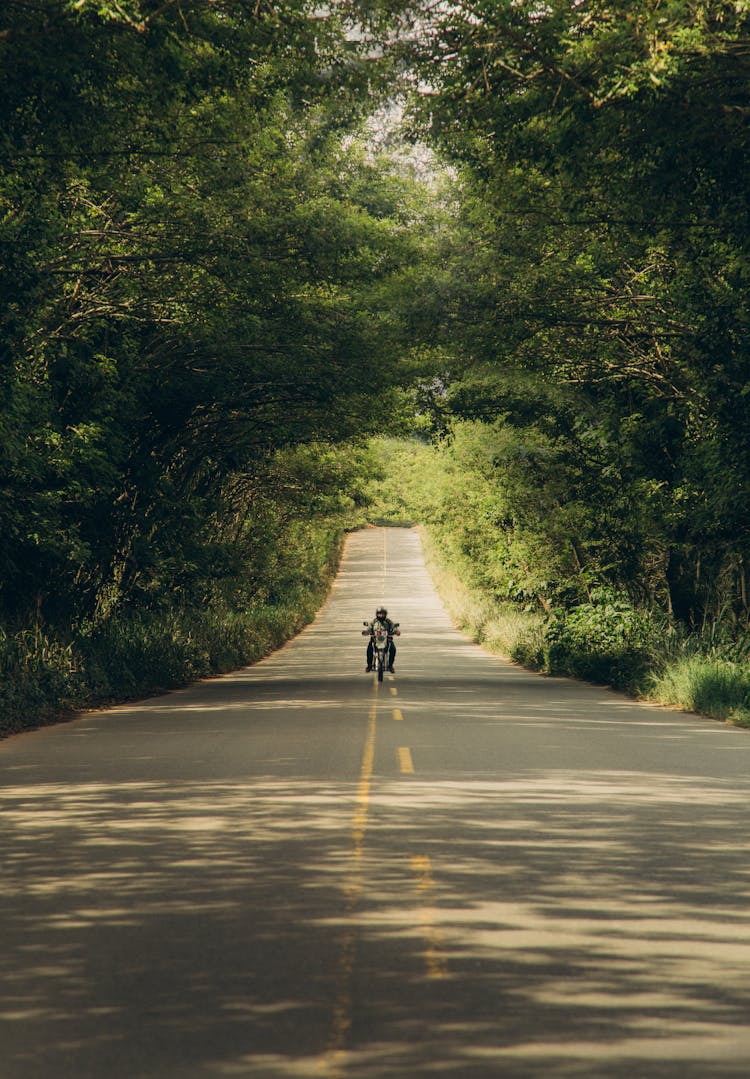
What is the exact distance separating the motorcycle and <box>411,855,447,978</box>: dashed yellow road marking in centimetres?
2145

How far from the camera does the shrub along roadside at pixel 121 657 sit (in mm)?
20828

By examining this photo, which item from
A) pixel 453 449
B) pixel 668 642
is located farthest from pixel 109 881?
pixel 453 449

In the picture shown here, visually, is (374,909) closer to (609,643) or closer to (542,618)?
(609,643)

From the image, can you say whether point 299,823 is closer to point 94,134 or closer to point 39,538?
point 94,134

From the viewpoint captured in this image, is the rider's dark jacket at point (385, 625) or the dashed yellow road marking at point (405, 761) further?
the rider's dark jacket at point (385, 625)

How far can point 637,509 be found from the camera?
29469mm

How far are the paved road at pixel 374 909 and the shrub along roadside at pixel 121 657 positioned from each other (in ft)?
13.7

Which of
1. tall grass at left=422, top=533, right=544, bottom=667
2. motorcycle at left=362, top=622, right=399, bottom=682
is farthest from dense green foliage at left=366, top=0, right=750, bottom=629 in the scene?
motorcycle at left=362, top=622, right=399, bottom=682

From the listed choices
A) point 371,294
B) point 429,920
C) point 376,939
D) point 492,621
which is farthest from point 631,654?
point 376,939

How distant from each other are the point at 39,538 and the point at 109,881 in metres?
14.5

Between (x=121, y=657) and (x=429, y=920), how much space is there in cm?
2083

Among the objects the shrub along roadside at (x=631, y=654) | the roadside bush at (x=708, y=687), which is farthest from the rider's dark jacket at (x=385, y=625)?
the roadside bush at (x=708, y=687)

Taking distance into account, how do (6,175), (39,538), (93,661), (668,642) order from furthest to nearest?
(668,642) → (93,661) → (39,538) → (6,175)

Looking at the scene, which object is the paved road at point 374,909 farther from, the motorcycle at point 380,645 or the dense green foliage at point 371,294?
the motorcycle at point 380,645
